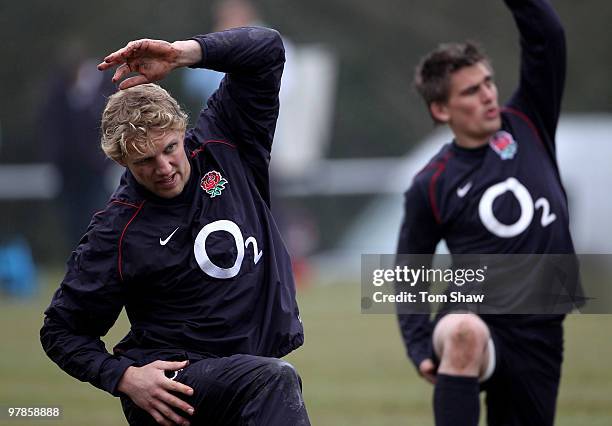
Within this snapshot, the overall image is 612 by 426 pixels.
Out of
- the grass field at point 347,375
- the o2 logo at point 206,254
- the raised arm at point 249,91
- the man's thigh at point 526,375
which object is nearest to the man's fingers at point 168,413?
the o2 logo at point 206,254

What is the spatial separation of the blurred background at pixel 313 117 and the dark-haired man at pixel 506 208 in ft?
17.0

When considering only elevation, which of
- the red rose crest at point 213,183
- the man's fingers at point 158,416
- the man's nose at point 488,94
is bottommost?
A: the man's fingers at point 158,416

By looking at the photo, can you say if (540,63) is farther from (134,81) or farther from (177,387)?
(177,387)

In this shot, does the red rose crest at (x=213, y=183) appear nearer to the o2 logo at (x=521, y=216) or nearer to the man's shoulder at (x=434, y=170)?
the man's shoulder at (x=434, y=170)

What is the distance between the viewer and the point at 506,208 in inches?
185

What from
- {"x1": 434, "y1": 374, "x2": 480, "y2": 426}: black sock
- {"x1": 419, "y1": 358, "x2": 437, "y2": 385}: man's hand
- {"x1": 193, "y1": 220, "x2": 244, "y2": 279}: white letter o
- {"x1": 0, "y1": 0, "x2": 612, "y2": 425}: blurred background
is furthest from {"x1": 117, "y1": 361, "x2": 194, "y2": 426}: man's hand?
{"x1": 0, "y1": 0, "x2": 612, "y2": 425}: blurred background

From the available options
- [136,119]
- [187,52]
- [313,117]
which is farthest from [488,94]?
[313,117]

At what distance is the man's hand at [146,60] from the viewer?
3.61 meters

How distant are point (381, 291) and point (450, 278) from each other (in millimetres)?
306

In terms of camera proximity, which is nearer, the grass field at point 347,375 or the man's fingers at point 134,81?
the man's fingers at point 134,81

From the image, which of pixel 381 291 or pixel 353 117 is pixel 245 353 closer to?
pixel 381 291

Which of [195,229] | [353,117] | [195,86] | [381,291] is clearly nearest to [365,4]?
[353,117]

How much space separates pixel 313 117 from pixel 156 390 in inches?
391

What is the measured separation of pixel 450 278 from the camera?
4789 mm
